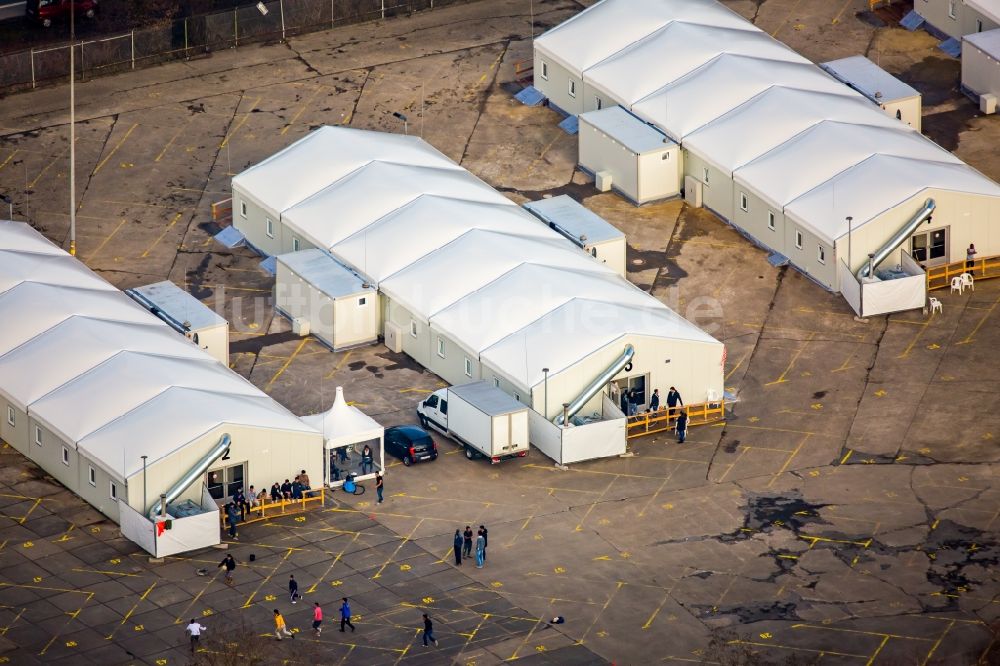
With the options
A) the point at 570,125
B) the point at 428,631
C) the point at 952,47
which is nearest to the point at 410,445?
the point at 428,631

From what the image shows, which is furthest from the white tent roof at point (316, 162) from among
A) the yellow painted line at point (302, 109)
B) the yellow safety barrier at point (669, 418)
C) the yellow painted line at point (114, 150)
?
the yellow safety barrier at point (669, 418)

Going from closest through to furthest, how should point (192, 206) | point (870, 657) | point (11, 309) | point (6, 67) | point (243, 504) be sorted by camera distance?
1. point (870, 657)
2. point (243, 504)
3. point (11, 309)
4. point (192, 206)
5. point (6, 67)

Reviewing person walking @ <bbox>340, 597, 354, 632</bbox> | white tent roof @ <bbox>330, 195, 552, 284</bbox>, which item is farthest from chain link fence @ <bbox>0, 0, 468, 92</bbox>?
person walking @ <bbox>340, 597, 354, 632</bbox>

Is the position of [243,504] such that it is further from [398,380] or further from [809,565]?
[809,565]

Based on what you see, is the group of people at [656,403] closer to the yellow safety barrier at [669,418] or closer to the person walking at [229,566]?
the yellow safety barrier at [669,418]

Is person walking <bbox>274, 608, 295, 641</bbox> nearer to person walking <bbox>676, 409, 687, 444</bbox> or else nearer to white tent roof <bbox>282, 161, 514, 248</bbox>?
person walking <bbox>676, 409, 687, 444</bbox>

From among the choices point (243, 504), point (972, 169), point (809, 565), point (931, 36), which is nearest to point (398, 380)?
point (243, 504)

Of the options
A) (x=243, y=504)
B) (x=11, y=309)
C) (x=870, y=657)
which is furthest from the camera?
(x=11, y=309)
